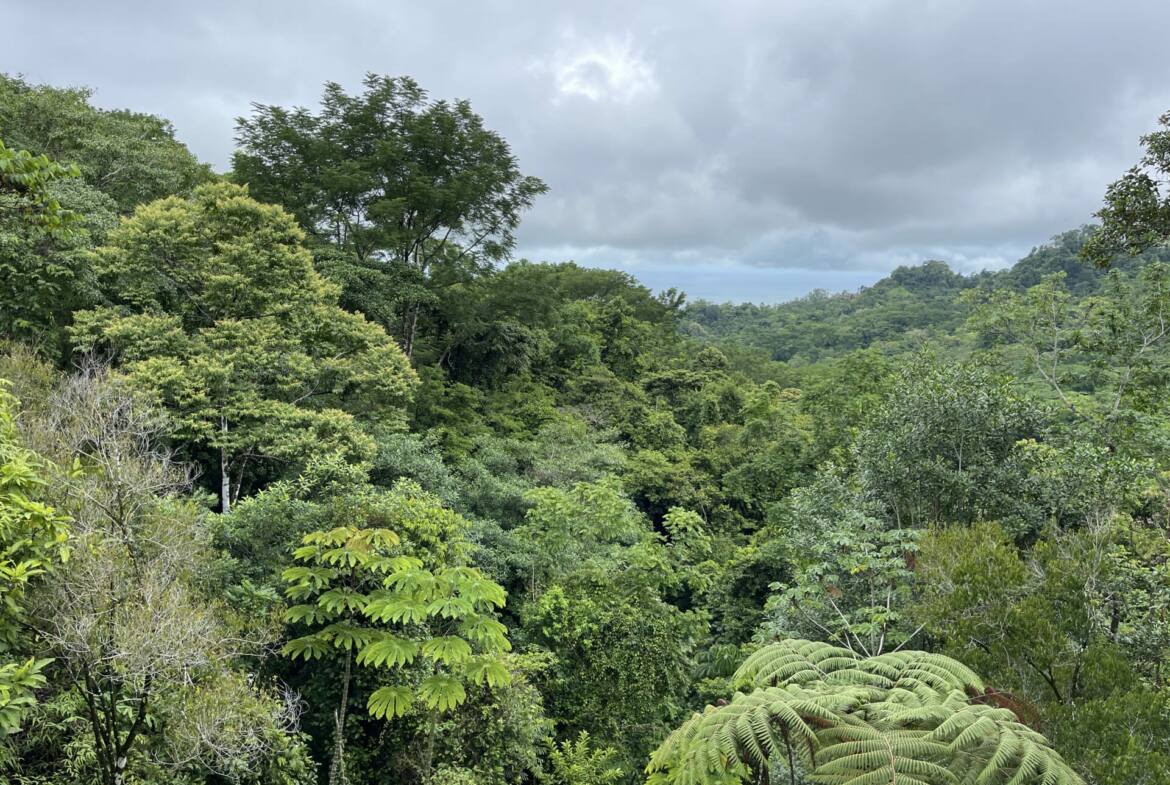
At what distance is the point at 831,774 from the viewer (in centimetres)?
364

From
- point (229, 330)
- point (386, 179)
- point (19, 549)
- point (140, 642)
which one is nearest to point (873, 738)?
point (140, 642)

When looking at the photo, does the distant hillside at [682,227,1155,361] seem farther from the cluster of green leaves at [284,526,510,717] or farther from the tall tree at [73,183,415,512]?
the cluster of green leaves at [284,526,510,717]

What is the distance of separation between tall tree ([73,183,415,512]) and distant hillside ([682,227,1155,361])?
37.9 metres

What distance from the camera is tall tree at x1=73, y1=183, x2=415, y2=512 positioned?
11.4 meters

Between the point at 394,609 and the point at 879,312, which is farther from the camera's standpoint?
the point at 879,312

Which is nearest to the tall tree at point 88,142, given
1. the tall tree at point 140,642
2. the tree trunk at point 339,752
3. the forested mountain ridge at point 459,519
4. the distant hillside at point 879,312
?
the forested mountain ridge at point 459,519

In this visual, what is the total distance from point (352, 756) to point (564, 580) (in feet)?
15.8

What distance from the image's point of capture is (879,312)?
76625 mm

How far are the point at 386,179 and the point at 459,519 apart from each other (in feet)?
47.4

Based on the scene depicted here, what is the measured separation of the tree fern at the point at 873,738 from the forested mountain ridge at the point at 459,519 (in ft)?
0.10

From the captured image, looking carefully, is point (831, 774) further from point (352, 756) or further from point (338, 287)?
point (338, 287)

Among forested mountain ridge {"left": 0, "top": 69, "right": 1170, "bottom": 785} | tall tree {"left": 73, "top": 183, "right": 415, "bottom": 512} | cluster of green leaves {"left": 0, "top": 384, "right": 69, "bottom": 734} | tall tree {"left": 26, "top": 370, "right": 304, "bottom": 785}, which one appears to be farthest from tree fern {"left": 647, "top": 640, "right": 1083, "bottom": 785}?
tall tree {"left": 73, "top": 183, "right": 415, "bottom": 512}

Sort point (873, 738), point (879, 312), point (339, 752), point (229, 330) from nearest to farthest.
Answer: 1. point (873, 738)
2. point (339, 752)
3. point (229, 330)
4. point (879, 312)

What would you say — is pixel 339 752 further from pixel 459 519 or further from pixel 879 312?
pixel 879 312
